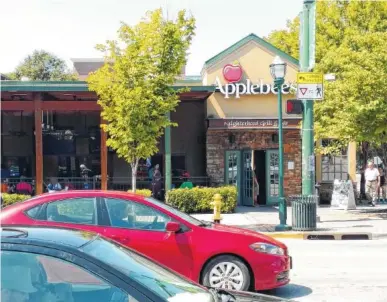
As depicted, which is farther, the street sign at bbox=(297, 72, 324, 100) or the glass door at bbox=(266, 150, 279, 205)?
the glass door at bbox=(266, 150, 279, 205)

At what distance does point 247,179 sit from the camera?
902 inches

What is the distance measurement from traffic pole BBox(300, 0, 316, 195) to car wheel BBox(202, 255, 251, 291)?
8208 mm

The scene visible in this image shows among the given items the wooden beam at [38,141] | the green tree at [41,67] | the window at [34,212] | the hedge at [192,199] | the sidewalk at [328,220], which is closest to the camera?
the window at [34,212]

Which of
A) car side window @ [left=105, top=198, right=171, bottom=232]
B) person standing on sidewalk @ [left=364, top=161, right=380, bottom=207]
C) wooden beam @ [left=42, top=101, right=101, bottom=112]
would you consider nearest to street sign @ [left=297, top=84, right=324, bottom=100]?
person standing on sidewalk @ [left=364, top=161, right=380, bottom=207]

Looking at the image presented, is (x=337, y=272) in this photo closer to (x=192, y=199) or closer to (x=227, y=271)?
(x=227, y=271)

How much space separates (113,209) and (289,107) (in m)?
8.50

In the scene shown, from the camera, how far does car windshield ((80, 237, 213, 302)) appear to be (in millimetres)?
3475

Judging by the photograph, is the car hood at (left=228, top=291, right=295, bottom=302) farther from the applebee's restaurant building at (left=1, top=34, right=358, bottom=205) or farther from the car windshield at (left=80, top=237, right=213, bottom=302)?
the applebee's restaurant building at (left=1, top=34, right=358, bottom=205)

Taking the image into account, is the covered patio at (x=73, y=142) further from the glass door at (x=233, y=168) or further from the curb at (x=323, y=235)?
the curb at (x=323, y=235)

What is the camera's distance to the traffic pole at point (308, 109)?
1549 cm

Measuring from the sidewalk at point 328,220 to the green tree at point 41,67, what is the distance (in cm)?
3980

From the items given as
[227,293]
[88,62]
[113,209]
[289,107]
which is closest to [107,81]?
[289,107]

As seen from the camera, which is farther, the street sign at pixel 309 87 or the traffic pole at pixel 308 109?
the traffic pole at pixel 308 109

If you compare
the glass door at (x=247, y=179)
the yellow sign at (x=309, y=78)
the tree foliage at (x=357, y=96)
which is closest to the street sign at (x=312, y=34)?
the yellow sign at (x=309, y=78)
